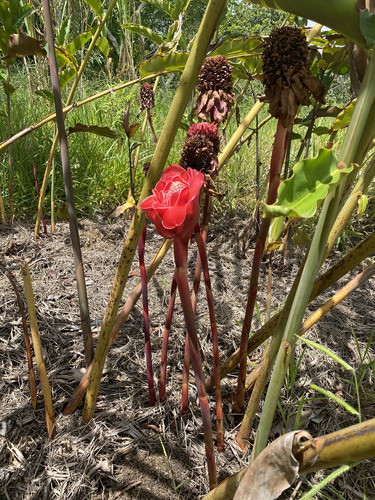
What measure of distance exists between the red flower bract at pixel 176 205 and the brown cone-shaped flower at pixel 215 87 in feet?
1.13

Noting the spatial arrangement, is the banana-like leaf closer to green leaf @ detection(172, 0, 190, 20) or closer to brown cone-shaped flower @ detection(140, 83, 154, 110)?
brown cone-shaped flower @ detection(140, 83, 154, 110)

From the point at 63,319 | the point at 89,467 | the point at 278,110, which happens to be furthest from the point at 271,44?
the point at 63,319

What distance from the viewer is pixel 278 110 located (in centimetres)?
62

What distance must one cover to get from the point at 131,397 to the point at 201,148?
704mm

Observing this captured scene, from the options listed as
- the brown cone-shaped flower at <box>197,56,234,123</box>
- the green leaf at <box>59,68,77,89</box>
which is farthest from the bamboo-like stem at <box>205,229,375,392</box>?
the green leaf at <box>59,68,77,89</box>

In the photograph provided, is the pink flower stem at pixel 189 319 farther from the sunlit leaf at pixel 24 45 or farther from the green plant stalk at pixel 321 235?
the sunlit leaf at pixel 24 45

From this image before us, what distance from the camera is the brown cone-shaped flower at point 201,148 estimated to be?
0.66m

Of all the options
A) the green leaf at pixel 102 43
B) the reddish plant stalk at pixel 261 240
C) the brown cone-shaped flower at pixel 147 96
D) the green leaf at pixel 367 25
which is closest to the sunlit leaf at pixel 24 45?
the brown cone-shaped flower at pixel 147 96

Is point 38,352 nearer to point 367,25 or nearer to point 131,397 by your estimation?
point 131,397

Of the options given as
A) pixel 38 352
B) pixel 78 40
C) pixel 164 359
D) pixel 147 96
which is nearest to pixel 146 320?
pixel 164 359

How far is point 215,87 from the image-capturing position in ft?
2.63

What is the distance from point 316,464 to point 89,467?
0.65m

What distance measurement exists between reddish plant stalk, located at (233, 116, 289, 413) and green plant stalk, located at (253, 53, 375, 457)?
17 centimetres

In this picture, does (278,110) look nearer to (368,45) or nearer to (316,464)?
(368,45)
